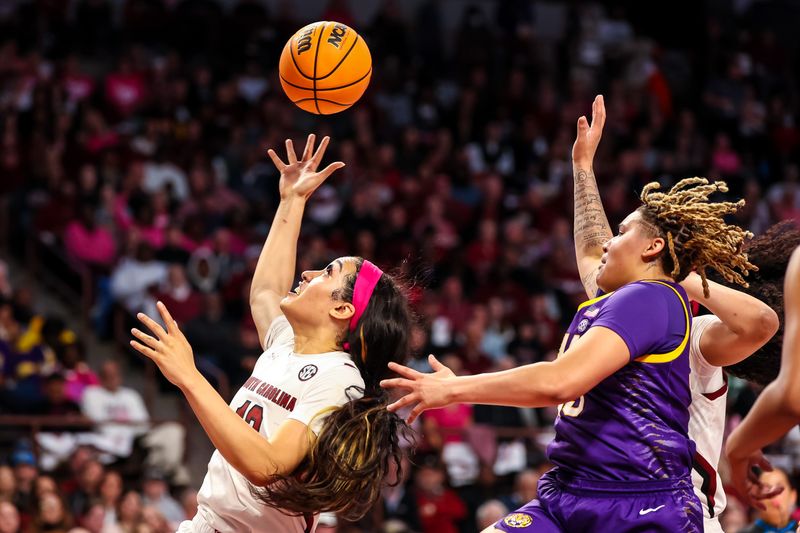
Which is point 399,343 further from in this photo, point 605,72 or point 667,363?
point 605,72

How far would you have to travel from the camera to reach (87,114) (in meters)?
13.4

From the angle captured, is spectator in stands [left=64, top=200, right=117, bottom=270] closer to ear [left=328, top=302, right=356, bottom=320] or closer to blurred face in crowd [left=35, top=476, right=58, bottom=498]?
blurred face in crowd [left=35, top=476, right=58, bottom=498]

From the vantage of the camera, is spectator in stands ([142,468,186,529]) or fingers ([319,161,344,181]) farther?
spectator in stands ([142,468,186,529])

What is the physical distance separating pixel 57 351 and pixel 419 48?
8916 mm

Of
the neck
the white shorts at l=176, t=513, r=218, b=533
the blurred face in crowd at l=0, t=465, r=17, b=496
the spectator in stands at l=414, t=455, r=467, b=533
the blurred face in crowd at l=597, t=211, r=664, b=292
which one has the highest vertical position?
the blurred face in crowd at l=597, t=211, r=664, b=292

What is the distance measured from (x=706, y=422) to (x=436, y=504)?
18.4 feet

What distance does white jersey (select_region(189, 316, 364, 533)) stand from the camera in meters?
4.29

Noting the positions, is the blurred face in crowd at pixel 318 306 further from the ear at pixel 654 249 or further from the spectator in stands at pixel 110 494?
the spectator in stands at pixel 110 494

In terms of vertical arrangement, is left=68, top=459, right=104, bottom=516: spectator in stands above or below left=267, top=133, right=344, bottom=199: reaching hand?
below

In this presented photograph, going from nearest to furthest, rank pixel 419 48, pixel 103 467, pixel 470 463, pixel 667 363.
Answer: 1. pixel 667 363
2. pixel 103 467
3. pixel 470 463
4. pixel 419 48

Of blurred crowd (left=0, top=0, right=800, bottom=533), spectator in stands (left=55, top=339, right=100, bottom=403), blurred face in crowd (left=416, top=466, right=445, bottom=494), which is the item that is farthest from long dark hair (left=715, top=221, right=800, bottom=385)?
spectator in stands (left=55, top=339, right=100, bottom=403)

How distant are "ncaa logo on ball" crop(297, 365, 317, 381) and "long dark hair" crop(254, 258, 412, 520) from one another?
15 cm

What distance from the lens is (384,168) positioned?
48.0 ft

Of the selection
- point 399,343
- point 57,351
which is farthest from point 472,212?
point 399,343
